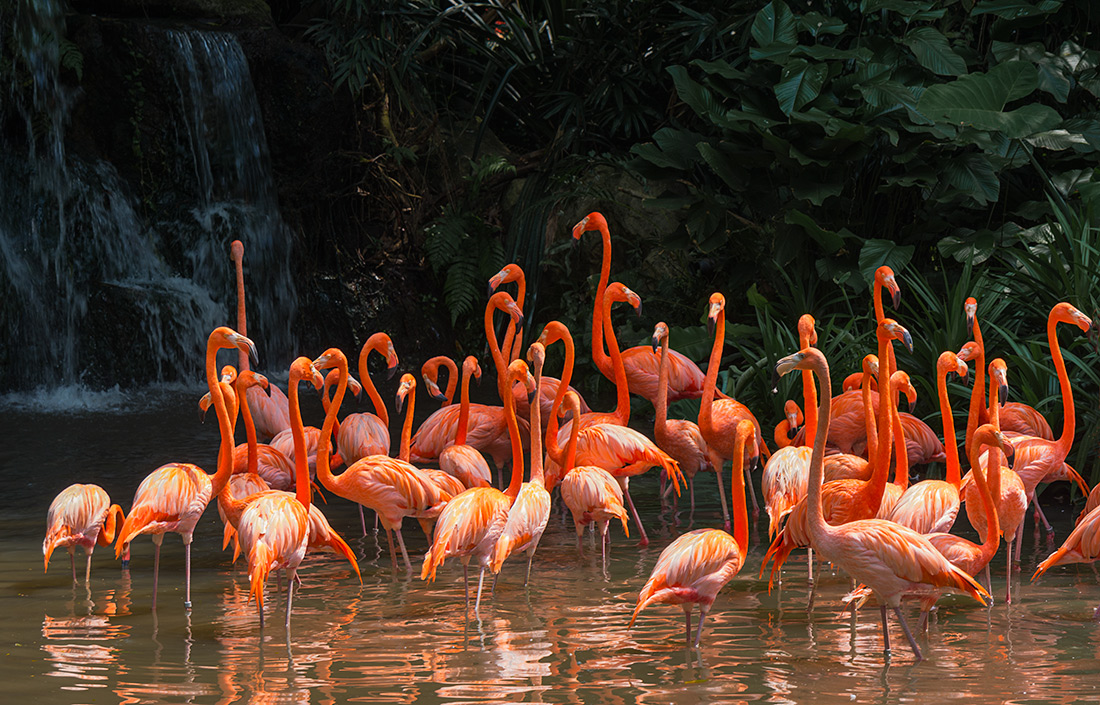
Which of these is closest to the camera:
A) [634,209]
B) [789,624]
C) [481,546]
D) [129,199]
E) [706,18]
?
[789,624]

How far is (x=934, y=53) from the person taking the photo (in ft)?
27.2

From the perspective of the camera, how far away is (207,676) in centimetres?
373

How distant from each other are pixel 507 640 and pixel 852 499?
1.56 meters

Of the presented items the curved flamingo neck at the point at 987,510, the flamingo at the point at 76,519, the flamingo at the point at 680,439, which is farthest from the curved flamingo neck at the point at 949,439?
the flamingo at the point at 76,519

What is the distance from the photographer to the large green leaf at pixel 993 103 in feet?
24.5

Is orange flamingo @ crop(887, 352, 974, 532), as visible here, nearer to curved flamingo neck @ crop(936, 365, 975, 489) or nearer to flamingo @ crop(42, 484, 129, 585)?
curved flamingo neck @ crop(936, 365, 975, 489)

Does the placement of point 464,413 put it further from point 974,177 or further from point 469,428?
point 974,177

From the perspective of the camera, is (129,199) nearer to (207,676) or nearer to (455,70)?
(455,70)

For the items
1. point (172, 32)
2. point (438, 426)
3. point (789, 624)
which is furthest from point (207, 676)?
point (172, 32)

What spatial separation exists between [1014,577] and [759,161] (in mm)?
4574

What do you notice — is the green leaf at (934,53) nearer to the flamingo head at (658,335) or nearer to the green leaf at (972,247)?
the green leaf at (972,247)

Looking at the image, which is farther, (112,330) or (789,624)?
(112,330)

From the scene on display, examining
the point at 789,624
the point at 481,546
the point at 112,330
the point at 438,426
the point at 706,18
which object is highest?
the point at 706,18

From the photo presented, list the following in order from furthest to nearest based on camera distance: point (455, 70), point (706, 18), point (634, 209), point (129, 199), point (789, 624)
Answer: point (455, 70), point (129, 199), point (634, 209), point (706, 18), point (789, 624)
